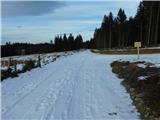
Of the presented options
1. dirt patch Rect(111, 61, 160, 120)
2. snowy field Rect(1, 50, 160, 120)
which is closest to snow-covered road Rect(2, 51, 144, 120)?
snowy field Rect(1, 50, 160, 120)

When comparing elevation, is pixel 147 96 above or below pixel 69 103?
above

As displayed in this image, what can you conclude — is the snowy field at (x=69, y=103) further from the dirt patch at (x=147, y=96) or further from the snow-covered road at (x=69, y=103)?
the dirt patch at (x=147, y=96)

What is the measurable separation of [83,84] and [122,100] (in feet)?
14.7

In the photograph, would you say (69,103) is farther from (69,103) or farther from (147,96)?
(147,96)

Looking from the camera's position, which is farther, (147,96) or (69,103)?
(69,103)

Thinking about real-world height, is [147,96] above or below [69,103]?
above

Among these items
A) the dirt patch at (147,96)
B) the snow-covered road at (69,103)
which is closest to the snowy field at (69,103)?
the snow-covered road at (69,103)

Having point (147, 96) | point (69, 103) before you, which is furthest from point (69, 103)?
point (147, 96)

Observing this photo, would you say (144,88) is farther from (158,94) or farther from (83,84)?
(83,84)

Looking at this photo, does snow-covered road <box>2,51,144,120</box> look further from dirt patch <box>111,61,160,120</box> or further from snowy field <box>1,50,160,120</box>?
dirt patch <box>111,61,160,120</box>

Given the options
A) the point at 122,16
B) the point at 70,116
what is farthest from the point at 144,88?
the point at 122,16

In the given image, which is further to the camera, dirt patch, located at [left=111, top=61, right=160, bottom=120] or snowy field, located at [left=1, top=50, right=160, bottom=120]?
snowy field, located at [left=1, top=50, right=160, bottom=120]

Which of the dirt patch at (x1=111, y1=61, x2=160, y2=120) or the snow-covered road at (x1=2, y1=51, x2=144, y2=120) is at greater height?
the dirt patch at (x1=111, y1=61, x2=160, y2=120)

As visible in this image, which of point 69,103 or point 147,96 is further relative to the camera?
point 69,103
